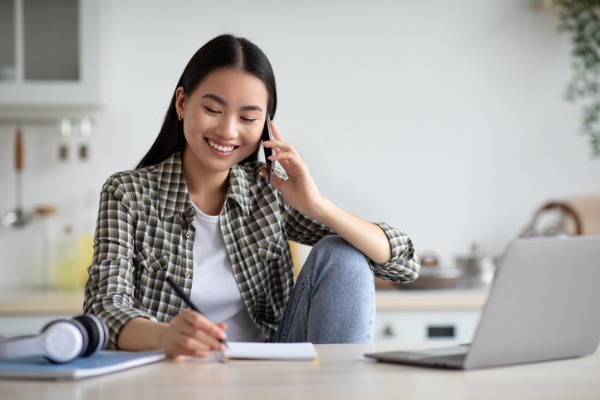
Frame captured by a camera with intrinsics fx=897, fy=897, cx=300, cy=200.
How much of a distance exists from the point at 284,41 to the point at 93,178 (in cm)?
92

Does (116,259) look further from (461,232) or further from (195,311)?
(461,232)

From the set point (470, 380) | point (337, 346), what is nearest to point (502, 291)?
point (470, 380)

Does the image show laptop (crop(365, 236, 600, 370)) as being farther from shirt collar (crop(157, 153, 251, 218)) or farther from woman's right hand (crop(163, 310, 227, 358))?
shirt collar (crop(157, 153, 251, 218))

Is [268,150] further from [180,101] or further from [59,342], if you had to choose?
[59,342]

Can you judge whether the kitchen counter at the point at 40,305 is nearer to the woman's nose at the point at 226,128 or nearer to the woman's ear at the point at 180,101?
the woman's ear at the point at 180,101

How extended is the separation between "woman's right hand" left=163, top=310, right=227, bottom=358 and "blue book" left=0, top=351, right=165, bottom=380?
30 mm

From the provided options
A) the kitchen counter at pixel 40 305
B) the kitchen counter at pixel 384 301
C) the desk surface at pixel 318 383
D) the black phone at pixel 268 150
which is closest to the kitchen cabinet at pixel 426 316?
the kitchen counter at pixel 384 301

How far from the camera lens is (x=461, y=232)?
3639 mm

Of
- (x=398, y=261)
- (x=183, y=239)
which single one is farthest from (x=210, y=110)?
(x=398, y=261)

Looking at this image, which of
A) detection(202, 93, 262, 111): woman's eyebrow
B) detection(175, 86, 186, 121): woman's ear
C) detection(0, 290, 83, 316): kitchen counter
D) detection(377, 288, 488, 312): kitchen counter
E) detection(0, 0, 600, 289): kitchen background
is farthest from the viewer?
detection(0, 0, 600, 289): kitchen background

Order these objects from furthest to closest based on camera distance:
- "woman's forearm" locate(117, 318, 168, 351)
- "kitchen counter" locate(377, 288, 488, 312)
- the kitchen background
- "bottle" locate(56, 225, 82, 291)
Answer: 1. the kitchen background
2. "bottle" locate(56, 225, 82, 291)
3. "kitchen counter" locate(377, 288, 488, 312)
4. "woman's forearm" locate(117, 318, 168, 351)

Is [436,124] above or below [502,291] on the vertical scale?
above

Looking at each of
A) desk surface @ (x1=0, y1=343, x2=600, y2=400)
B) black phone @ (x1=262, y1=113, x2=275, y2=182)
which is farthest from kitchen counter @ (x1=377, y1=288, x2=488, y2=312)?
desk surface @ (x1=0, y1=343, x2=600, y2=400)

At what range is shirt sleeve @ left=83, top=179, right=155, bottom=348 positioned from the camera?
1.57 metres
